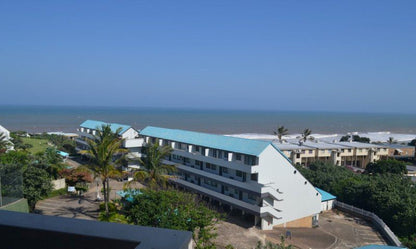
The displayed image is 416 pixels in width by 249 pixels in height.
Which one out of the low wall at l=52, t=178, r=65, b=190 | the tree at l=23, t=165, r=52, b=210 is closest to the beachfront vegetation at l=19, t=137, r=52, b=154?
the low wall at l=52, t=178, r=65, b=190

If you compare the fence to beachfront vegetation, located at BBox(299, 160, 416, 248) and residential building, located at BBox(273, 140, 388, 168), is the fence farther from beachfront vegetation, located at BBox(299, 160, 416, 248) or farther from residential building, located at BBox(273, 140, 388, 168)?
residential building, located at BBox(273, 140, 388, 168)

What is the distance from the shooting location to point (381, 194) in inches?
1157

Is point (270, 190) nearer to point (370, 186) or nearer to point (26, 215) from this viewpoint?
point (370, 186)

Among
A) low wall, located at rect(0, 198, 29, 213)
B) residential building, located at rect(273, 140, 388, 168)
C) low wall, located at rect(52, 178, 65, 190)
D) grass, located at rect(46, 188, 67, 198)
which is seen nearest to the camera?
low wall, located at rect(0, 198, 29, 213)

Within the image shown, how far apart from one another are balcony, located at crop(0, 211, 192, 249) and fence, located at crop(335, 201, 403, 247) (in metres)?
25.4

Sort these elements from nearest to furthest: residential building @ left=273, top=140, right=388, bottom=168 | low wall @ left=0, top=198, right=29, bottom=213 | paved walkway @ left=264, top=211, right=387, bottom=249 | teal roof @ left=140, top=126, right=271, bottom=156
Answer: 1. low wall @ left=0, top=198, right=29, bottom=213
2. paved walkway @ left=264, top=211, right=387, bottom=249
3. teal roof @ left=140, top=126, right=271, bottom=156
4. residential building @ left=273, top=140, right=388, bottom=168

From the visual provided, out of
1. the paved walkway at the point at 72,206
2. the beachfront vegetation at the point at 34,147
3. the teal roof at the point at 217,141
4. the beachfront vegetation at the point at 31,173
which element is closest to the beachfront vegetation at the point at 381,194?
the teal roof at the point at 217,141

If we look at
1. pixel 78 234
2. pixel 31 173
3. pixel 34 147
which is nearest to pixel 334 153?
pixel 31 173

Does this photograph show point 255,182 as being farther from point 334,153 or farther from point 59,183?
point 334,153

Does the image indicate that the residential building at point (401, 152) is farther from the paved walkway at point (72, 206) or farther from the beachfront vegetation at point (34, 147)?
the beachfront vegetation at point (34, 147)

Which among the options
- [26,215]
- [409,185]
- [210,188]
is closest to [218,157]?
[210,188]

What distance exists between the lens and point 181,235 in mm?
3049

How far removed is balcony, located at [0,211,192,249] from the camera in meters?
3.04

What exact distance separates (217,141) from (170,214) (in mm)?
14212
